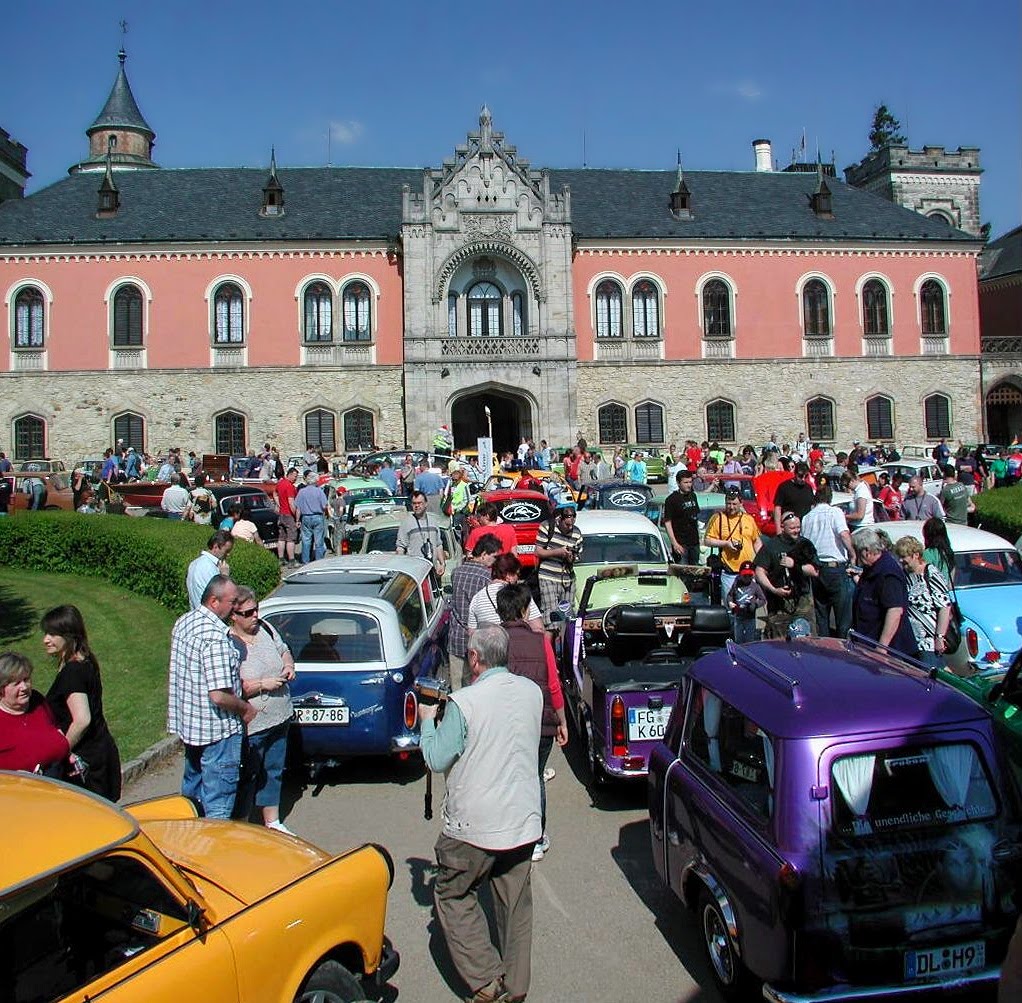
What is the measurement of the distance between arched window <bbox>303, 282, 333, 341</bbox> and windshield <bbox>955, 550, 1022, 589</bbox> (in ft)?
101

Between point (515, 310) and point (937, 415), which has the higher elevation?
point (515, 310)

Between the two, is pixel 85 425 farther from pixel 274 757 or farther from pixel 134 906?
pixel 134 906

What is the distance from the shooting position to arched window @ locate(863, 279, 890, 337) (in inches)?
1654

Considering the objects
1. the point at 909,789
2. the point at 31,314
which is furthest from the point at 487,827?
the point at 31,314

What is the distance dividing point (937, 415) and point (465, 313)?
785 inches

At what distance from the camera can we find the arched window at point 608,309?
132 ft

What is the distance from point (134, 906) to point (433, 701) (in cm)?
216

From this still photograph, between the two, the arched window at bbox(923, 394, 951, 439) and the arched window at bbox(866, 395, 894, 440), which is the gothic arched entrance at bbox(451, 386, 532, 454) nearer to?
the arched window at bbox(866, 395, 894, 440)

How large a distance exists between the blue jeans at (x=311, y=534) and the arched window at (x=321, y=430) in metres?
A: 20.7

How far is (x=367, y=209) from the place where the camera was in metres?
40.7

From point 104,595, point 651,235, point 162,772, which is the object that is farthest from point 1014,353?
point 162,772

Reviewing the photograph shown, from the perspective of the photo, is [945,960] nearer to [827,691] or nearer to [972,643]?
[827,691]

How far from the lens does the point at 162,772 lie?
9102 mm

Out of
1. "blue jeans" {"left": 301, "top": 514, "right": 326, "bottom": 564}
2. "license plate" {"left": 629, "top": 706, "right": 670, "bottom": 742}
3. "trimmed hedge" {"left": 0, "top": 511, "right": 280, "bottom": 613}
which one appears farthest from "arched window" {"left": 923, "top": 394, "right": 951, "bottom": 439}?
"license plate" {"left": 629, "top": 706, "right": 670, "bottom": 742}
